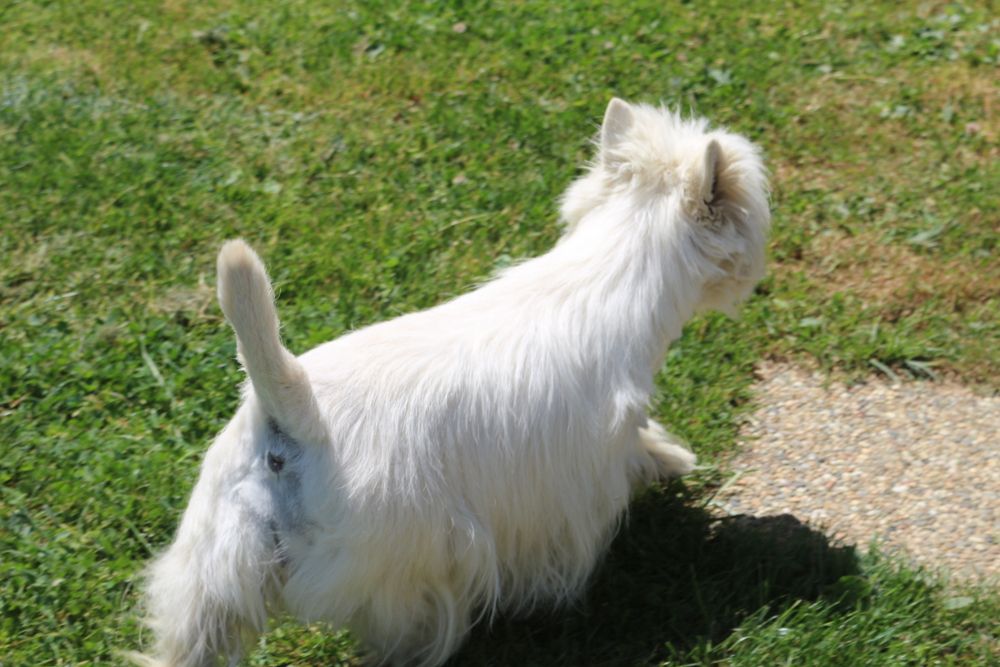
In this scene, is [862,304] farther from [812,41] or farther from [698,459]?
[812,41]

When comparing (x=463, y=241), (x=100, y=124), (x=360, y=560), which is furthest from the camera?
(x=100, y=124)

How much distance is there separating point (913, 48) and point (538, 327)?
14.4 feet

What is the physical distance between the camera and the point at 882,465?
179 inches

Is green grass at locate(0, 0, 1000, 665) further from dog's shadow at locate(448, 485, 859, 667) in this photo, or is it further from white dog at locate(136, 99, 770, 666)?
white dog at locate(136, 99, 770, 666)

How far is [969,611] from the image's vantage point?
12.5 feet

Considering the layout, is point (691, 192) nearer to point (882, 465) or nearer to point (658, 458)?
point (658, 458)

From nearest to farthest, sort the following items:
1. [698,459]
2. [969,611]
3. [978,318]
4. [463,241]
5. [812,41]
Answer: [969,611]
[698,459]
[978,318]
[463,241]
[812,41]

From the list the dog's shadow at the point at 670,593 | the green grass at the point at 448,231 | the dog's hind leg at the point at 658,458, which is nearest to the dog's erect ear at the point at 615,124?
the dog's hind leg at the point at 658,458

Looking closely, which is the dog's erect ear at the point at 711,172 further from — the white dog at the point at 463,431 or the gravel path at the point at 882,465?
the gravel path at the point at 882,465

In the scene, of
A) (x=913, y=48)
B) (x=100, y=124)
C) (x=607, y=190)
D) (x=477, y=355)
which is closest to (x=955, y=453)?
(x=607, y=190)

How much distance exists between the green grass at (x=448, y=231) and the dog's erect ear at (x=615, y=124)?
1203mm

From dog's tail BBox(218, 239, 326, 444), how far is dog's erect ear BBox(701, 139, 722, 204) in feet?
4.75

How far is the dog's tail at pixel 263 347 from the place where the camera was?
3033mm

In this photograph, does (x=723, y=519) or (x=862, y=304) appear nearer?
(x=723, y=519)
